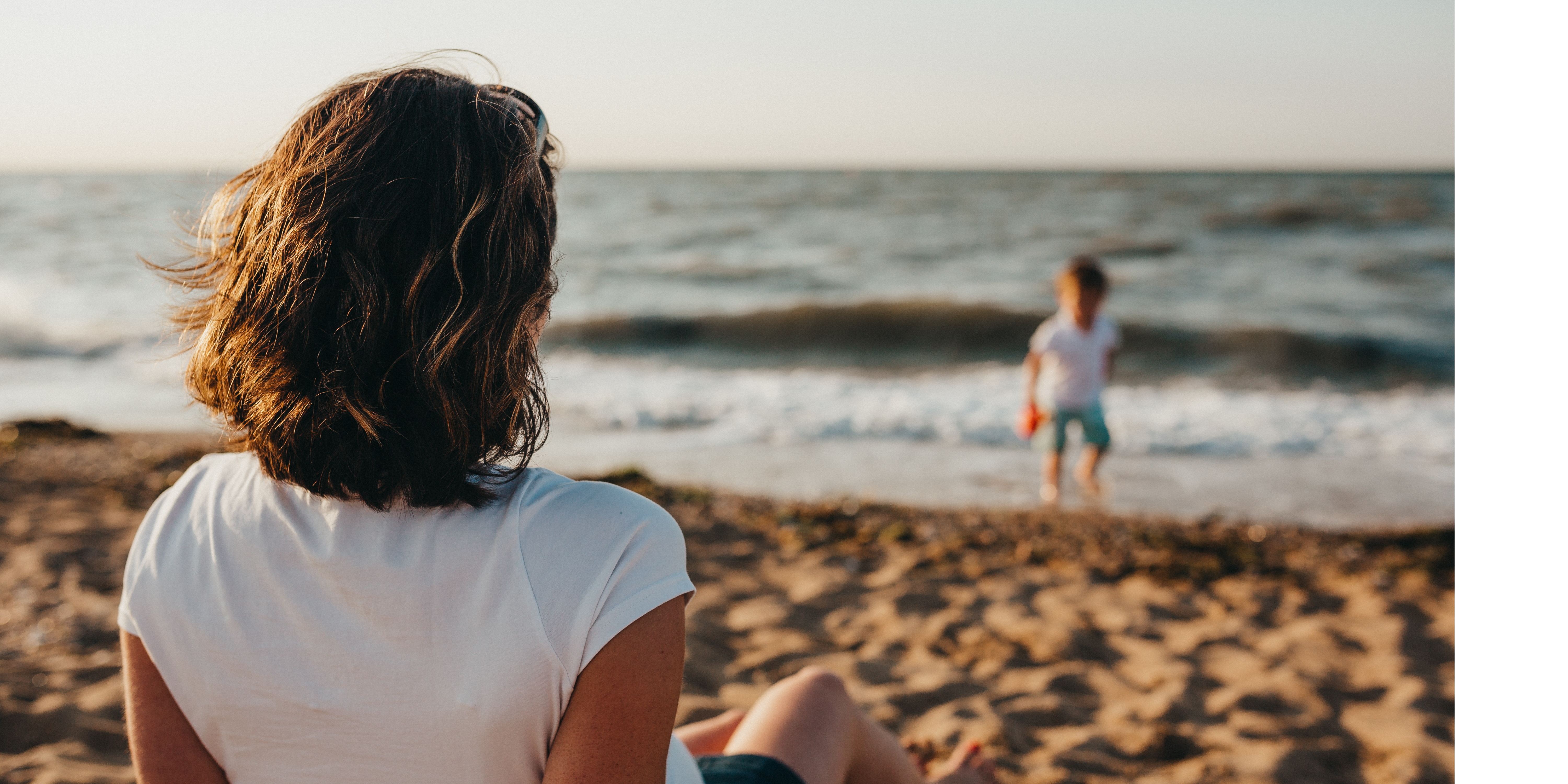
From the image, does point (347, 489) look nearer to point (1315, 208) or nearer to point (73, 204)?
point (1315, 208)

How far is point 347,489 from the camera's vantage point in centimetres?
101

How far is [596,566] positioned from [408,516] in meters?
0.23

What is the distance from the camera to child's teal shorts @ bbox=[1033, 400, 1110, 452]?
595cm

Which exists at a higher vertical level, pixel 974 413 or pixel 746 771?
pixel 746 771

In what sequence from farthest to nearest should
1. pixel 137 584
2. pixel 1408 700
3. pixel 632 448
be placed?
pixel 632 448, pixel 1408 700, pixel 137 584

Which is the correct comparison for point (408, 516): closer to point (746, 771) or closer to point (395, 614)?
point (395, 614)

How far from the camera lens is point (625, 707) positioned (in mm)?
1004

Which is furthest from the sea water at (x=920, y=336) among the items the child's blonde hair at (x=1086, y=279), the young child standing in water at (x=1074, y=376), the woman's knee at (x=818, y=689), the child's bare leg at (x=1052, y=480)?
the child's blonde hair at (x=1086, y=279)

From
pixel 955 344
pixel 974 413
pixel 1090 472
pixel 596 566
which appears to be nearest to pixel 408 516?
pixel 596 566

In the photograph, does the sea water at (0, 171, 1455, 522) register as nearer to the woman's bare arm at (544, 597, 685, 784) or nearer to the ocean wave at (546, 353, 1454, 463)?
the ocean wave at (546, 353, 1454, 463)

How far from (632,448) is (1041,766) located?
461 centimetres

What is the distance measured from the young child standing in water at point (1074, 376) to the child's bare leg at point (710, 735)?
4180 millimetres

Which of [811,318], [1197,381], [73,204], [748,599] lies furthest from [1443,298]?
[73,204]
